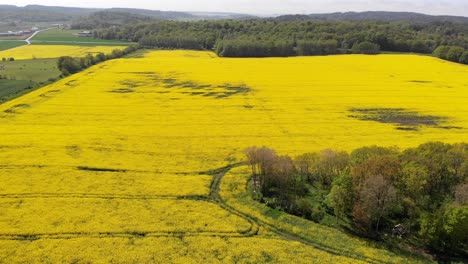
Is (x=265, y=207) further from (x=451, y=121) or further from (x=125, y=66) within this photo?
(x=125, y=66)

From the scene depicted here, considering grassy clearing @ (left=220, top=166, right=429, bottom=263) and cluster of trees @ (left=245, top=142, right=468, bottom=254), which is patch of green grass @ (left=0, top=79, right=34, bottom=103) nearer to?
grassy clearing @ (left=220, top=166, right=429, bottom=263)

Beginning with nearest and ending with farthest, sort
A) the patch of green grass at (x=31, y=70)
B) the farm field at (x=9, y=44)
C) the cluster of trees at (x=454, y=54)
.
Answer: the patch of green grass at (x=31, y=70) → the cluster of trees at (x=454, y=54) → the farm field at (x=9, y=44)

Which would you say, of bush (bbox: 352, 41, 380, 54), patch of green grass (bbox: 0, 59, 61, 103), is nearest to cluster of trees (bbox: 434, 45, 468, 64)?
bush (bbox: 352, 41, 380, 54)

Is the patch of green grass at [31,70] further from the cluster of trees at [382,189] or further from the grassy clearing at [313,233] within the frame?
the cluster of trees at [382,189]

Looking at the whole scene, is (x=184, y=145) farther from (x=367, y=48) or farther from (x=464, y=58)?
(x=367, y=48)

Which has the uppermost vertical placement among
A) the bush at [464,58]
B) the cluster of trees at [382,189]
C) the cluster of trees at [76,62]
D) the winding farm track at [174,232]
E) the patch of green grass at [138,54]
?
the bush at [464,58]

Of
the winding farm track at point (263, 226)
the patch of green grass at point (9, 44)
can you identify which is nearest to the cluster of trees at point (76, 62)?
the patch of green grass at point (9, 44)
